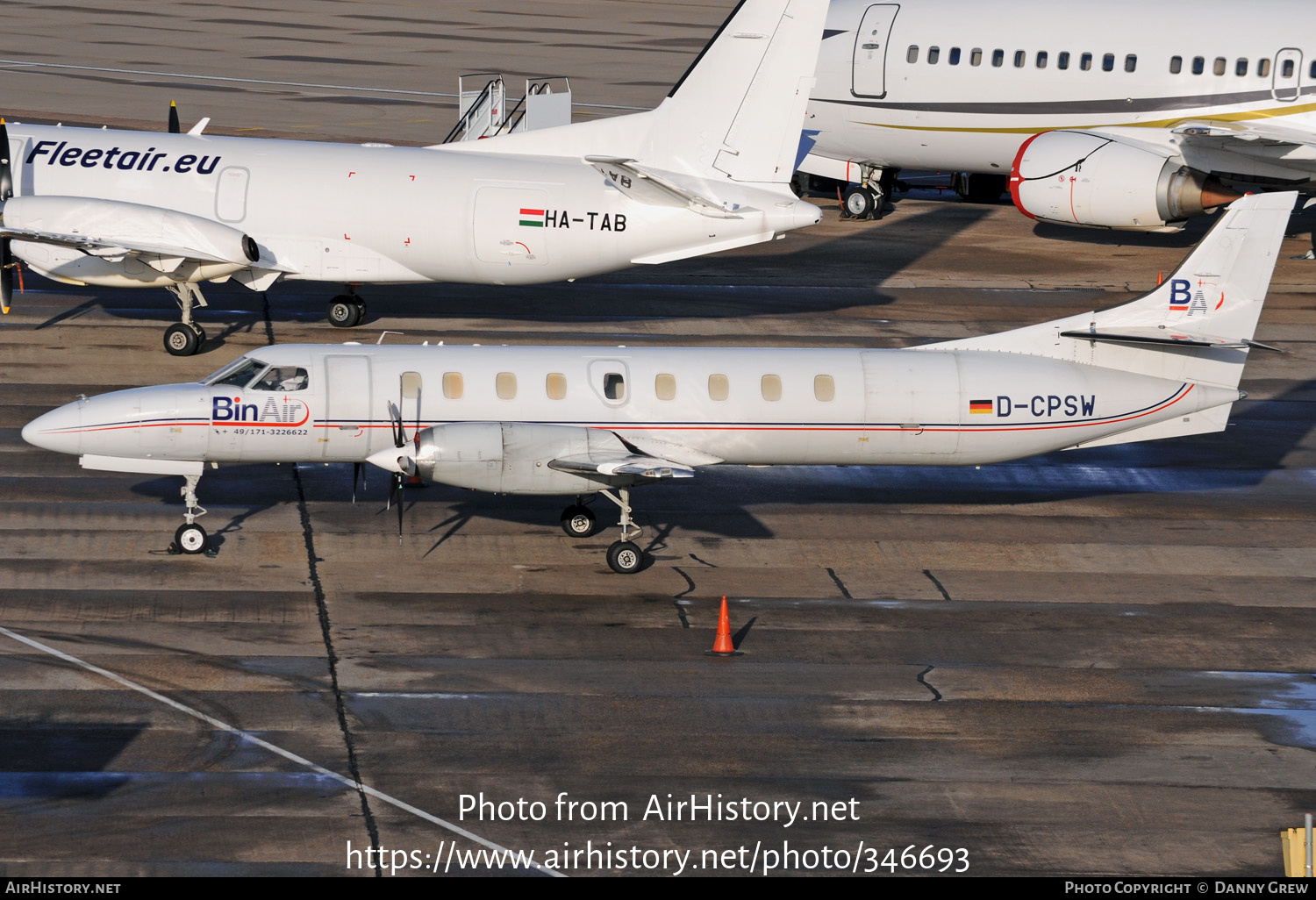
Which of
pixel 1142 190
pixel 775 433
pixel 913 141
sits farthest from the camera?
pixel 913 141

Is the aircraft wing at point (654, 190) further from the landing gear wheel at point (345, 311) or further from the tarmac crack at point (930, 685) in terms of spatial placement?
the tarmac crack at point (930, 685)

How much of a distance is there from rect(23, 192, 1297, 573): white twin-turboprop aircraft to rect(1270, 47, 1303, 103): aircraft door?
705 inches

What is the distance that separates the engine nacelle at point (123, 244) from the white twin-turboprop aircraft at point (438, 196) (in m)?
0.03

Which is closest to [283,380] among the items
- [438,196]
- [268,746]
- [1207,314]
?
[268,746]

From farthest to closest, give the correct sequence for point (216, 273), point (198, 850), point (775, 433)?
point (216, 273), point (775, 433), point (198, 850)

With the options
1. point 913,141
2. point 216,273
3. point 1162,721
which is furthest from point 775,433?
point 913,141

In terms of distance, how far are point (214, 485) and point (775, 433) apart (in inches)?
351

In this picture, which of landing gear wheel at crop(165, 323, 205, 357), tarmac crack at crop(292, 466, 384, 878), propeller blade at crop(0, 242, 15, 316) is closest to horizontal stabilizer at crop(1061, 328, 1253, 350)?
tarmac crack at crop(292, 466, 384, 878)

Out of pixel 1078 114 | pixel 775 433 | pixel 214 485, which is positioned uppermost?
pixel 1078 114

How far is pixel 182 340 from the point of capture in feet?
105

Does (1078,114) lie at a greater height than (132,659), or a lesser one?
greater

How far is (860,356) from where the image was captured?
24.2 m

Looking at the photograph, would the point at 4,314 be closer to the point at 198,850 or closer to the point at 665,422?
the point at 665,422

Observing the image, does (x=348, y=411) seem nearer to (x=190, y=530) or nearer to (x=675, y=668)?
(x=190, y=530)
